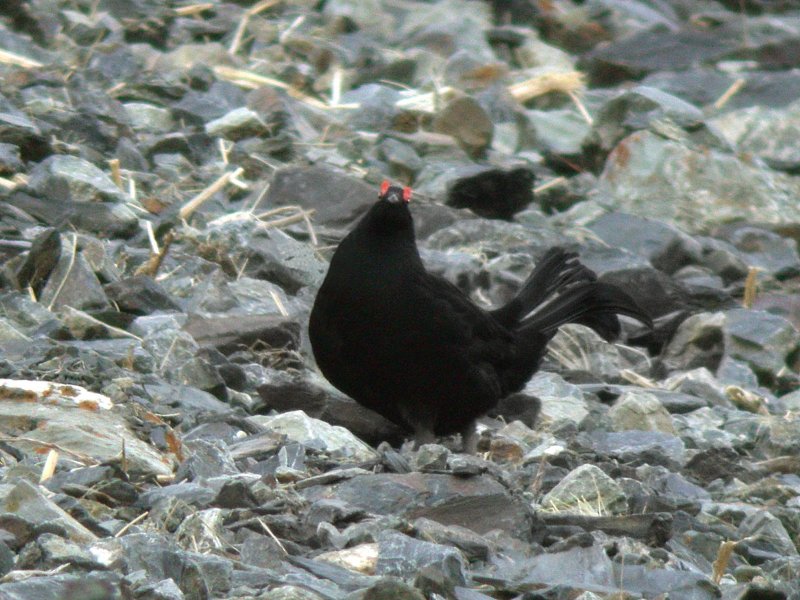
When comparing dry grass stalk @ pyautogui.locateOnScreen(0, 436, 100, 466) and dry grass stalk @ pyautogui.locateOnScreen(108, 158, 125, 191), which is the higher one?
dry grass stalk @ pyautogui.locateOnScreen(0, 436, 100, 466)

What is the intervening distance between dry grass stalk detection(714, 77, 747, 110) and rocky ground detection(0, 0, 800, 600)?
0.03m

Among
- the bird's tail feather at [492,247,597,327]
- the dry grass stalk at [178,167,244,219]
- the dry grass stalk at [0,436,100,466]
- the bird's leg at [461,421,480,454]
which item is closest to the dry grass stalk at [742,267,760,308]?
the bird's tail feather at [492,247,597,327]

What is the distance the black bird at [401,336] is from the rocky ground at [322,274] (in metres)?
0.21

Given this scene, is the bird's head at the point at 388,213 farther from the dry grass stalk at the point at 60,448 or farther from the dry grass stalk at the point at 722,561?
the dry grass stalk at the point at 722,561

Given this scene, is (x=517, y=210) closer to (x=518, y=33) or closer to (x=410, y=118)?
(x=410, y=118)

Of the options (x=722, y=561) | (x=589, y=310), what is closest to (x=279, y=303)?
(x=589, y=310)

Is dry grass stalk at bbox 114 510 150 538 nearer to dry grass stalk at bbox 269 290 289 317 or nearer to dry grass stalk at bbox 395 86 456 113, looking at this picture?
dry grass stalk at bbox 269 290 289 317

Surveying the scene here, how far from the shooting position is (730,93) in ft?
47.8

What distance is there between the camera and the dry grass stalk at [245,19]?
12.3 meters

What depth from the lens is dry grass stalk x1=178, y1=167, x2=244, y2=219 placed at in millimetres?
8367

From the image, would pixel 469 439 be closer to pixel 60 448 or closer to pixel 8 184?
pixel 60 448

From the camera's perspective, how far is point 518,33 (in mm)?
15211

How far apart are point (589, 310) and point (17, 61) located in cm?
413

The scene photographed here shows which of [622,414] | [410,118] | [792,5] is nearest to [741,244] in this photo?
[410,118]
